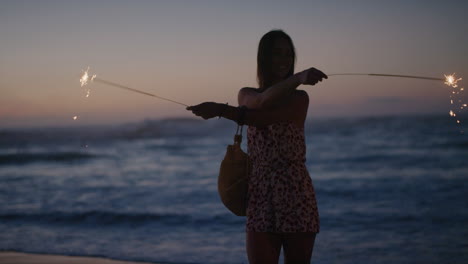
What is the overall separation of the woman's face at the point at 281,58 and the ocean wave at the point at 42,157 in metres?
21.0

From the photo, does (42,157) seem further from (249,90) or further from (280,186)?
(280,186)

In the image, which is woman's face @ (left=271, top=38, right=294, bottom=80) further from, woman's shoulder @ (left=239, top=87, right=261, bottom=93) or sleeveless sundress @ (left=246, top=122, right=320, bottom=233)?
A: sleeveless sundress @ (left=246, top=122, right=320, bottom=233)

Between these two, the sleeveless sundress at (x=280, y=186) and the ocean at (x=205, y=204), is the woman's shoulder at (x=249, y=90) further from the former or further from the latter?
the ocean at (x=205, y=204)

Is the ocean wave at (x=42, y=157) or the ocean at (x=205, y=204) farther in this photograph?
the ocean wave at (x=42, y=157)

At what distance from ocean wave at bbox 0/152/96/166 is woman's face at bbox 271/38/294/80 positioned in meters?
21.0

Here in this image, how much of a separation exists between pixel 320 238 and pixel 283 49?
5566 mm

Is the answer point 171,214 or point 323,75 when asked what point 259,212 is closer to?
point 323,75

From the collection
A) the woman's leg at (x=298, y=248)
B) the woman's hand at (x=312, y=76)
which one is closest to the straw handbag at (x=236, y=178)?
the woman's leg at (x=298, y=248)

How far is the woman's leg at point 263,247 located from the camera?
2701mm

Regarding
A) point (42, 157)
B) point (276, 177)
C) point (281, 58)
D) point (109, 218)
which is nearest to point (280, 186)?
point (276, 177)

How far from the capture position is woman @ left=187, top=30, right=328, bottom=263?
2680 mm

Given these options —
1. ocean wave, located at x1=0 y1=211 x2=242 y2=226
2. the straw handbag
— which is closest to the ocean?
ocean wave, located at x1=0 y1=211 x2=242 y2=226

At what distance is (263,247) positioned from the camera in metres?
2.71

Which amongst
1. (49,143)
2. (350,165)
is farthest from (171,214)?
(49,143)
